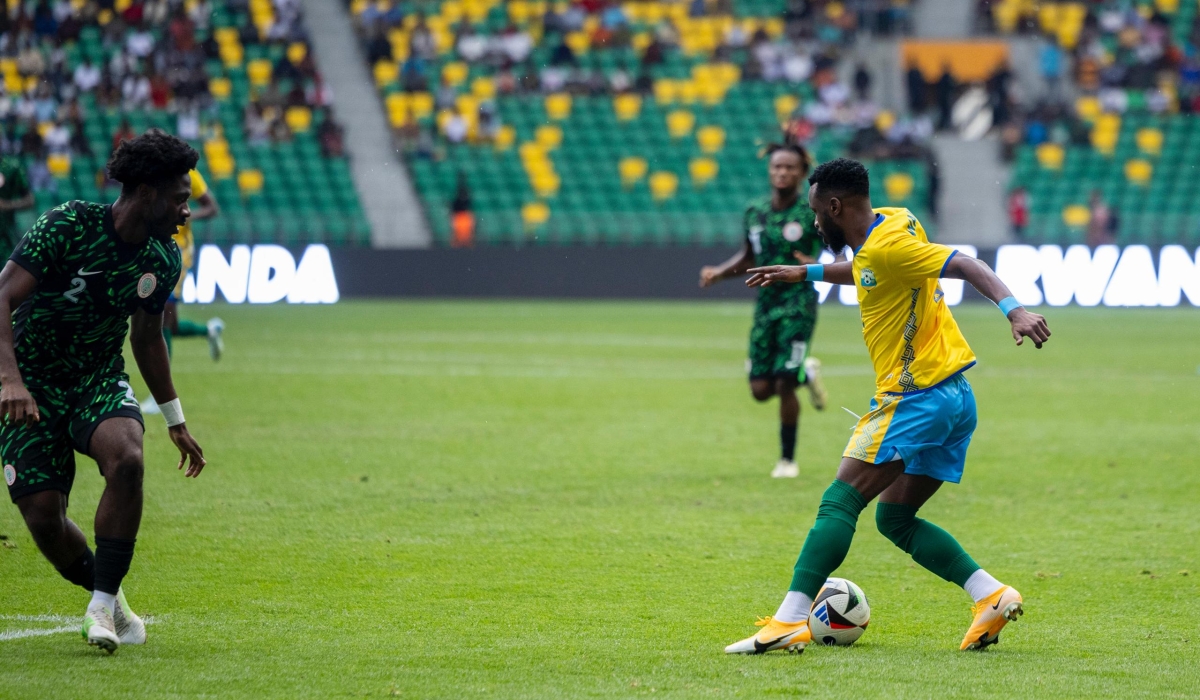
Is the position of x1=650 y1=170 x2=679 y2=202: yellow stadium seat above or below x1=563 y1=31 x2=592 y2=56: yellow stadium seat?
below

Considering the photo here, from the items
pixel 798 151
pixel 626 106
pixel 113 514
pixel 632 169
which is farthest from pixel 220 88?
pixel 113 514

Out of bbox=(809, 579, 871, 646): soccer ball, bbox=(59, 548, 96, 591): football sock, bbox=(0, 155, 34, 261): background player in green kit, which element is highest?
bbox=(59, 548, 96, 591): football sock

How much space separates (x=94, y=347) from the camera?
18.1ft

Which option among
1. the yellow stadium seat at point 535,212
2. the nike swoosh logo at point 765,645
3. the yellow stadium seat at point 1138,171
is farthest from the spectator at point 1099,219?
the nike swoosh logo at point 765,645

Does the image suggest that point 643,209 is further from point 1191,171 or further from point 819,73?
point 1191,171

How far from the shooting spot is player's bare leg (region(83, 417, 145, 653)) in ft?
17.3

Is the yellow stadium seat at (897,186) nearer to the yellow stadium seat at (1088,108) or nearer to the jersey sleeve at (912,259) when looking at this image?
the yellow stadium seat at (1088,108)

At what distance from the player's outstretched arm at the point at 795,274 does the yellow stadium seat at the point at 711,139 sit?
28463mm

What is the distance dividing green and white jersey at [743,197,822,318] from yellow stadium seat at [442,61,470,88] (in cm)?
2503

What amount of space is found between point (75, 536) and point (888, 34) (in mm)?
34364

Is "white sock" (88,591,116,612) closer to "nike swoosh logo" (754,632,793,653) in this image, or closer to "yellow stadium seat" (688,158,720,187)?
"nike swoosh logo" (754,632,793,653)

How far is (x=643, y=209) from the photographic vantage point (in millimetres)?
32438

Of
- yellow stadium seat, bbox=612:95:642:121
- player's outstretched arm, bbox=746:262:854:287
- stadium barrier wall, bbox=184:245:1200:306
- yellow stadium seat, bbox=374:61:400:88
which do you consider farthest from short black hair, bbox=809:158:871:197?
yellow stadium seat, bbox=374:61:400:88

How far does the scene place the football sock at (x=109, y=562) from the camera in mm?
5359
